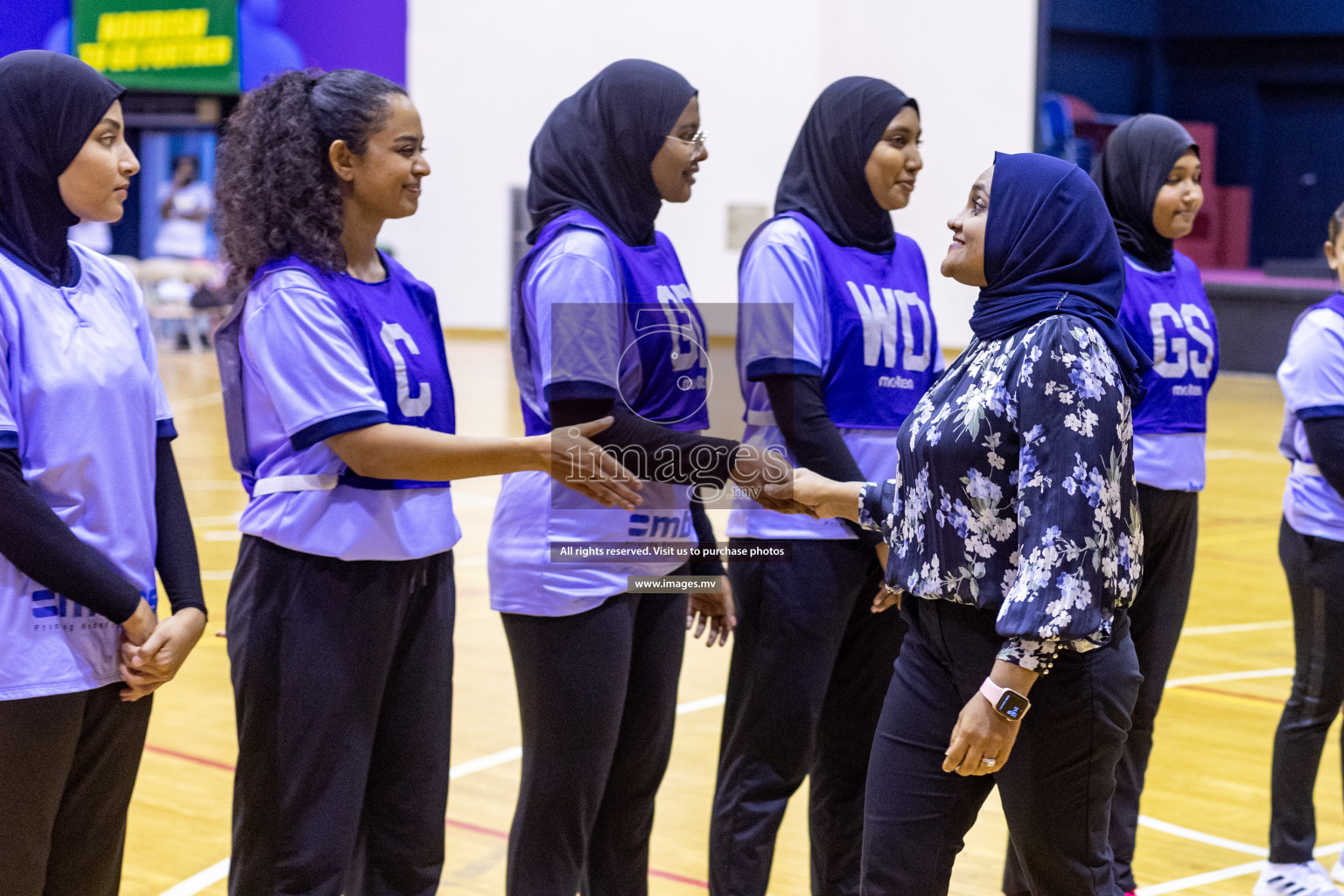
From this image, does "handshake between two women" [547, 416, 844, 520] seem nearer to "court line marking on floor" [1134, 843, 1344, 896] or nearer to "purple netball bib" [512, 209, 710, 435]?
"purple netball bib" [512, 209, 710, 435]

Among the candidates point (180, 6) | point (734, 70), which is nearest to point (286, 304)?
point (734, 70)

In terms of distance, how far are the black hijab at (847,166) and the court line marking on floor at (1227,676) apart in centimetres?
287

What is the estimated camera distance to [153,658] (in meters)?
2.06

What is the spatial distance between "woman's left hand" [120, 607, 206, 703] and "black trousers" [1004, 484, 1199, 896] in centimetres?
184

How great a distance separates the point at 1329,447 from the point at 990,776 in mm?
1498

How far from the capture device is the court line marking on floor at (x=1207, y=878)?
10.8 ft

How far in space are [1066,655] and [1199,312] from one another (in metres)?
1.49

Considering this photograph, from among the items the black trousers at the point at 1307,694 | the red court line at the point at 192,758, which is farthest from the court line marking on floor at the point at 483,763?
the black trousers at the point at 1307,694

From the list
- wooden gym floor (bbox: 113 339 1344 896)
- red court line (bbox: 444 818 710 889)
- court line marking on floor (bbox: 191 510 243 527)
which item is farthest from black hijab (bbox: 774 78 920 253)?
court line marking on floor (bbox: 191 510 243 527)

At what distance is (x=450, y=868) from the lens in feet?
11.1

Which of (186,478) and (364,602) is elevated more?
(364,602)

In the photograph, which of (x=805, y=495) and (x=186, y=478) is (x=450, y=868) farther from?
(x=186, y=478)

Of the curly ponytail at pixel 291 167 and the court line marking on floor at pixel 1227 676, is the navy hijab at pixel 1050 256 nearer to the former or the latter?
the curly ponytail at pixel 291 167

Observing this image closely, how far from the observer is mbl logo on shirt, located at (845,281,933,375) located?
2754 mm
